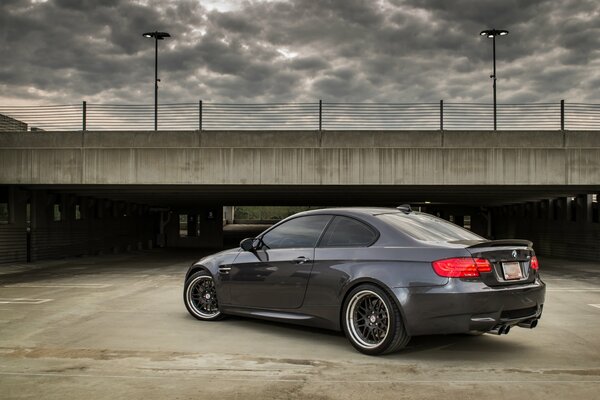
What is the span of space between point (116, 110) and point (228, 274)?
14535mm

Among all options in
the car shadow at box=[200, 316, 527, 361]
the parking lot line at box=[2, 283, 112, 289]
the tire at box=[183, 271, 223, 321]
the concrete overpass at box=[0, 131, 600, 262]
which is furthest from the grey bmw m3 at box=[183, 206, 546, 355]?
the concrete overpass at box=[0, 131, 600, 262]

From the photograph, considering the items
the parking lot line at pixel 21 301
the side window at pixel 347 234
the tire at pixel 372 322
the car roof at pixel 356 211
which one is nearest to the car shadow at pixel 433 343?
the tire at pixel 372 322

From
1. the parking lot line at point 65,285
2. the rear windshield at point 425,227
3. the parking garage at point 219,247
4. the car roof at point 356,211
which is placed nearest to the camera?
the parking garage at point 219,247

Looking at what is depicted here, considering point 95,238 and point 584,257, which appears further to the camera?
point 95,238

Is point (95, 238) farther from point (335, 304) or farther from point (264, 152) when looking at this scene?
point (335, 304)

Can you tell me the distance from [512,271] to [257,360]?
2513mm

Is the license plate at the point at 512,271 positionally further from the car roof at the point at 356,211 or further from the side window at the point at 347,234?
the car roof at the point at 356,211

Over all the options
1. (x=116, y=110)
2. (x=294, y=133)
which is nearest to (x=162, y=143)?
(x=116, y=110)

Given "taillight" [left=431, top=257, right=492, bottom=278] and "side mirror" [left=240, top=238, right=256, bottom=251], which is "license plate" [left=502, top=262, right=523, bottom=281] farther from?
"side mirror" [left=240, top=238, right=256, bottom=251]

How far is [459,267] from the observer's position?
5.52 metres

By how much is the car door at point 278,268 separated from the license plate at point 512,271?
1.89 m

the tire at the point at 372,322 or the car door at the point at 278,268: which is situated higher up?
the car door at the point at 278,268

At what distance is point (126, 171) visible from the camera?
62.2 feet

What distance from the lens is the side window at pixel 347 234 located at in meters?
6.23
